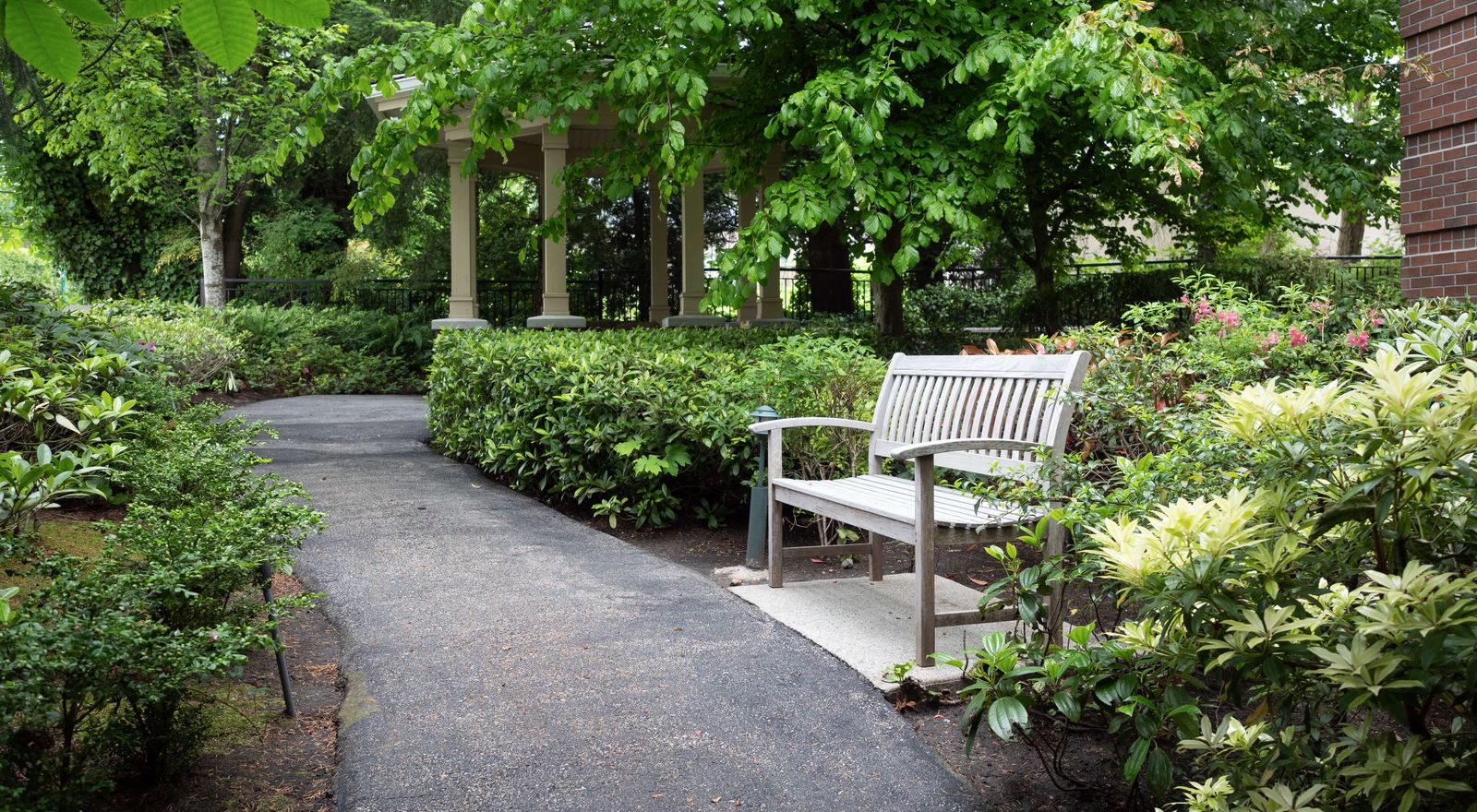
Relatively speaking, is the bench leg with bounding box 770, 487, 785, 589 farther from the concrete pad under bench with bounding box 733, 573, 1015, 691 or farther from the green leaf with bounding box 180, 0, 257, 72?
the green leaf with bounding box 180, 0, 257, 72

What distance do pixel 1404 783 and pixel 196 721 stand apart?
274 centimetres

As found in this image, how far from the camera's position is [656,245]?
14.6m

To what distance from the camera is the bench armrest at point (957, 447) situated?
3.69m

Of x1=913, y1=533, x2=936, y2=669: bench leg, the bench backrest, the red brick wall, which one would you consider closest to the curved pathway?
x1=913, y1=533, x2=936, y2=669: bench leg

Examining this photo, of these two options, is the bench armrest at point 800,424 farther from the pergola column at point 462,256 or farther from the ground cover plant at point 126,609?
the pergola column at point 462,256

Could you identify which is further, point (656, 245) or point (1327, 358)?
point (656, 245)

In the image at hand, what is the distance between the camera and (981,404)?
175 inches

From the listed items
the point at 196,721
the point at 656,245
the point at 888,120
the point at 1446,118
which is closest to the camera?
the point at 196,721

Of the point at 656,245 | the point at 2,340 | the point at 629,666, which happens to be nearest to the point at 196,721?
the point at 629,666

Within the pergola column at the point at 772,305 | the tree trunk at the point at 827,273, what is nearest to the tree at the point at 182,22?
the pergola column at the point at 772,305

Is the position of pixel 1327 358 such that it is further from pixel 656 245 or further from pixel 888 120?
pixel 656 245

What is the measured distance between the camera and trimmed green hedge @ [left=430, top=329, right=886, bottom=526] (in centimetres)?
611

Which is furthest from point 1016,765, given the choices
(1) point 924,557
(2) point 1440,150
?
(2) point 1440,150

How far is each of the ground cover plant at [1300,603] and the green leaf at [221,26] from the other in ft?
6.45
